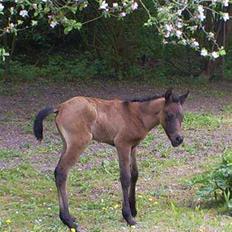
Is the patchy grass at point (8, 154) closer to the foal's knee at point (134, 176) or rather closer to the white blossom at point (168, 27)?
the foal's knee at point (134, 176)

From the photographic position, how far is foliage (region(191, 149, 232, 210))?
22.1ft

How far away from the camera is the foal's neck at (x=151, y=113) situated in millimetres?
6582

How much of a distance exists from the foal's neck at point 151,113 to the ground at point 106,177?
85 cm

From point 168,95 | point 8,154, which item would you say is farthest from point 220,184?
point 8,154

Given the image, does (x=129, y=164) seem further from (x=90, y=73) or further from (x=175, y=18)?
(x=90, y=73)

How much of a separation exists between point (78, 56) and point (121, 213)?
11984 mm

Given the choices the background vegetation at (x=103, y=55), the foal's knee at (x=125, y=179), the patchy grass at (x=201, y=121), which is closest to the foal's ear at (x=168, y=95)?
the foal's knee at (x=125, y=179)

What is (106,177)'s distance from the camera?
832 cm

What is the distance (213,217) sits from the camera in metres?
6.41

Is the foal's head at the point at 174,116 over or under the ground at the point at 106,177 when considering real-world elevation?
over

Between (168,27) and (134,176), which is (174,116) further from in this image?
(168,27)

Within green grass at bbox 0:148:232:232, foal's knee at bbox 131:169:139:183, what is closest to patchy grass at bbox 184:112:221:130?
green grass at bbox 0:148:232:232

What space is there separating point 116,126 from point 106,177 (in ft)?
6.20

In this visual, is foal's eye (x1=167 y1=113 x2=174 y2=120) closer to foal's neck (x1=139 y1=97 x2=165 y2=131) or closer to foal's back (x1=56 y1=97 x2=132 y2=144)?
foal's neck (x1=139 y1=97 x2=165 y2=131)
